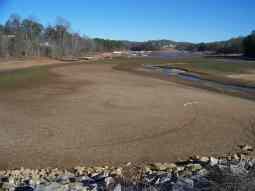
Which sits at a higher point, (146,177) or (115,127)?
(146,177)

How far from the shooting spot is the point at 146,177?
9.80m

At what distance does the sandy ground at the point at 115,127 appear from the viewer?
13.3 m

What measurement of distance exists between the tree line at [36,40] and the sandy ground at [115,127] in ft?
236

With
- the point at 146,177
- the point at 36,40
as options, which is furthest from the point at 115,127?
the point at 36,40

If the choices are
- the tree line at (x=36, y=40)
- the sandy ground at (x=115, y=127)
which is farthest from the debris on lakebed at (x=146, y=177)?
the tree line at (x=36, y=40)

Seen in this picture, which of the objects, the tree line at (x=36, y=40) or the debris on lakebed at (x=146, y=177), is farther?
the tree line at (x=36, y=40)

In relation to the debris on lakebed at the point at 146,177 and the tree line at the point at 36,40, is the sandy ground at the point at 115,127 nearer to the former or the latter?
the debris on lakebed at the point at 146,177

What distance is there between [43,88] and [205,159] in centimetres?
2245

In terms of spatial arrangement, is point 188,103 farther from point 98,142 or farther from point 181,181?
point 181,181

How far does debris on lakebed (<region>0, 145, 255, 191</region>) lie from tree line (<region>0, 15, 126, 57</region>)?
8403cm

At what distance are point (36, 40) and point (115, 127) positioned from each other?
92425 millimetres

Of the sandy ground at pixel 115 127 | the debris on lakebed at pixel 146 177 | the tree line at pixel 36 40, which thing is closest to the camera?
the debris on lakebed at pixel 146 177

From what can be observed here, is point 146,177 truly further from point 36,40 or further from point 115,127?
point 36,40

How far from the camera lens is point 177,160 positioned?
500 inches
